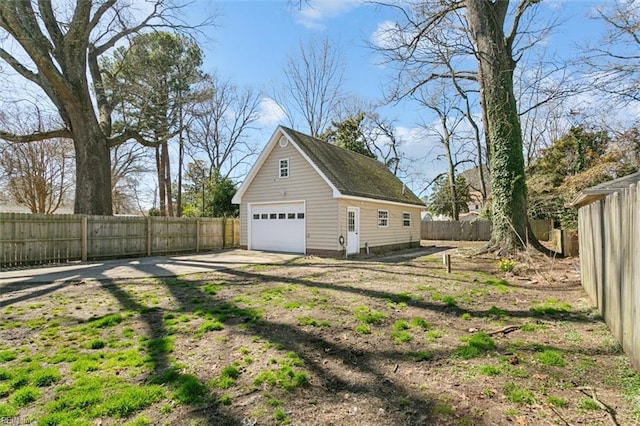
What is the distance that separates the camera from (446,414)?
8.93ft

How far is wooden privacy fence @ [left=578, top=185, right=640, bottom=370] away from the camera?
3373 millimetres

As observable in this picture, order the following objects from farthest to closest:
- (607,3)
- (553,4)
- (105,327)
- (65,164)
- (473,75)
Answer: (65,164) → (473,75) → (553,4) → (607,3) → (105,327)

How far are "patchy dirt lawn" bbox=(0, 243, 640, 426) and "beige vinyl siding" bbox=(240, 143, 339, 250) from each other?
712 centimetres

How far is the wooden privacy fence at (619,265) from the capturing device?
3.37 m

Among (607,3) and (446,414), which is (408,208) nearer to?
(607,3)

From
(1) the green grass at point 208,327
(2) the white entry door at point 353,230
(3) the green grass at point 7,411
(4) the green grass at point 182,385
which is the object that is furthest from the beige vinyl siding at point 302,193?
(3) the green grass at point 7,411

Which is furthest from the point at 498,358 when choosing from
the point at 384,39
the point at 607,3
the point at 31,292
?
the point at 607,3

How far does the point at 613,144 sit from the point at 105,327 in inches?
926

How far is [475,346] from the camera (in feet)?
13.4

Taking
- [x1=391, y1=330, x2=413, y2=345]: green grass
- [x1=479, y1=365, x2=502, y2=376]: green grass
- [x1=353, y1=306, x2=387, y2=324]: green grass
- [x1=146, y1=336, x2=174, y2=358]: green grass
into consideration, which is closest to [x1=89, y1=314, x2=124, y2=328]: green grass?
[x1=146, y1=336, x2=174, y2=358]: green grass

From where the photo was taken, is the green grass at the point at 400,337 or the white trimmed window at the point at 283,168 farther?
the white trimmed window at the point at 283,168

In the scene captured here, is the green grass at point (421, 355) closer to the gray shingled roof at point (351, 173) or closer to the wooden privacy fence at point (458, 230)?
the gray shingled roof at point (351, 173)

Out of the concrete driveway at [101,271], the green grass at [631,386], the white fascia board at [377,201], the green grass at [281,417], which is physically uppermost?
the white fascia board at [377,201]

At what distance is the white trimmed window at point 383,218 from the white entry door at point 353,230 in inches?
90.2
